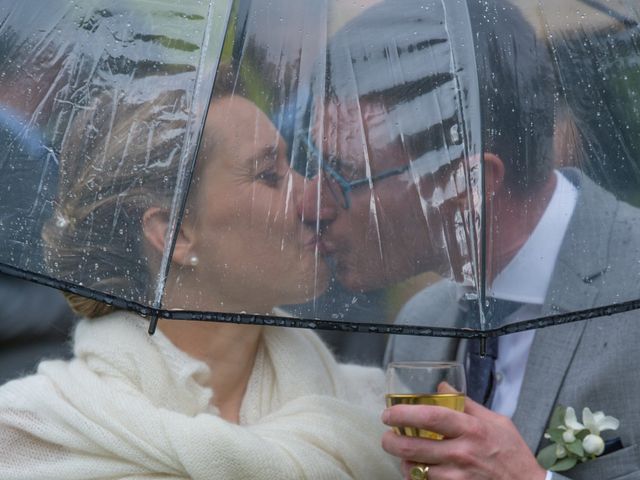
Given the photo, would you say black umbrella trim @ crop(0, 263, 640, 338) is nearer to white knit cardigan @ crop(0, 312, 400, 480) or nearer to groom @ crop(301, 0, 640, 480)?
groom @ crop(301, 0, 640, 480)

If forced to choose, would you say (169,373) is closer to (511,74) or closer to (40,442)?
(40,442)

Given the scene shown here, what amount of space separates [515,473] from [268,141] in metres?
0.96

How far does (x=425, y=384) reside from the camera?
7.47ft

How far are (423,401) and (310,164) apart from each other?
1.86ft

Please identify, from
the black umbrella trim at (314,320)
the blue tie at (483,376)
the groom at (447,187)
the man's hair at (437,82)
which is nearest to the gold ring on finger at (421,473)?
the groom at (447,187)

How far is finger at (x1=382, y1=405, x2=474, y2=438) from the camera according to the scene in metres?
2.16

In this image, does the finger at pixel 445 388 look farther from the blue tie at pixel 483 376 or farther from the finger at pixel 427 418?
the blue tie at pixel 483 376

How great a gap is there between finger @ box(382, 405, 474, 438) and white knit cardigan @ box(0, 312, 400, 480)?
0.33 m

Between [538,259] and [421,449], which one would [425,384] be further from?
[538,259]

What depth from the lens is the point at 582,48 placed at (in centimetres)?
219

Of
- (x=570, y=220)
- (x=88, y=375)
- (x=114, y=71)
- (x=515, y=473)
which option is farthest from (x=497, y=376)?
(x=114, y=71)

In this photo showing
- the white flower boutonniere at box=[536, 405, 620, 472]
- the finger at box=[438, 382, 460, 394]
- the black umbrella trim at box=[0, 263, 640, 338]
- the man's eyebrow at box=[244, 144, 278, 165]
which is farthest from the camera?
the white flower boutonniere at box=[536, 405, 620, 472]

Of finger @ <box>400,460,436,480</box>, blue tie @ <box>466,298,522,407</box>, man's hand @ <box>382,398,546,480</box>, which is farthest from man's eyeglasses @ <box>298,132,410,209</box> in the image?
blue tie @ <box>466,298,522,407</box>

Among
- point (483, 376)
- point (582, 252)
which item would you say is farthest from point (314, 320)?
point (483, 376)
